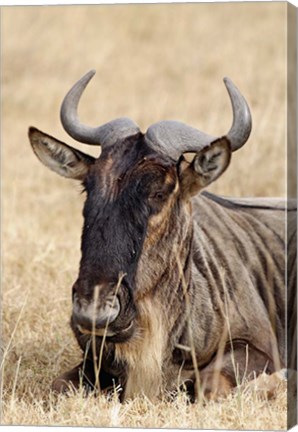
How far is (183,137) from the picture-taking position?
548 cm

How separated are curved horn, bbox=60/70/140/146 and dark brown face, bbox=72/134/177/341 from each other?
0.08 meters

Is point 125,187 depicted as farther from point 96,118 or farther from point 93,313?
point 96,118

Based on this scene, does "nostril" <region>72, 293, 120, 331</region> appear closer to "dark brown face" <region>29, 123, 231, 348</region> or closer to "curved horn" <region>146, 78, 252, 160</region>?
"dark brown face" <region>29, 123, 231, 348</region>

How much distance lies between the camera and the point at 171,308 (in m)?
5.57

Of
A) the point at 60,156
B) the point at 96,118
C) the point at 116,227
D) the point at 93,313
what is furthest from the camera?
the point at 96,118

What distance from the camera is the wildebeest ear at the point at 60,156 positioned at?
5.54 metres

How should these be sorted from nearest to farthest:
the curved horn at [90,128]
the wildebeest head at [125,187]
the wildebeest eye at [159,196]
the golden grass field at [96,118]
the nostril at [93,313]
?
1. the nostril at [93,313]
2. the wildebeest head at [125,187]
3. the wildebeest eye at [159,196]
4. the golden grass field at [96,118]
5. the curved horn at [90,128]

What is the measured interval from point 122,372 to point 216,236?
3.12ft

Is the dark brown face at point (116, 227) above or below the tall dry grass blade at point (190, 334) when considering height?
above

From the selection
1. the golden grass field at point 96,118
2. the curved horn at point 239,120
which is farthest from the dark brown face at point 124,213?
the golden grass field at point 96,118

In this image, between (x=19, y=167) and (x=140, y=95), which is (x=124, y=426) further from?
(x=140, y=95)

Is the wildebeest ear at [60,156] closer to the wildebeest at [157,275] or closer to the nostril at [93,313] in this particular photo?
the wildebeest at [157,275]

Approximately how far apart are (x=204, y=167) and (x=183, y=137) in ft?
0.71

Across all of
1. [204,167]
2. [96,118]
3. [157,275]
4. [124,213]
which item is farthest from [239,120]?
[96,118]
